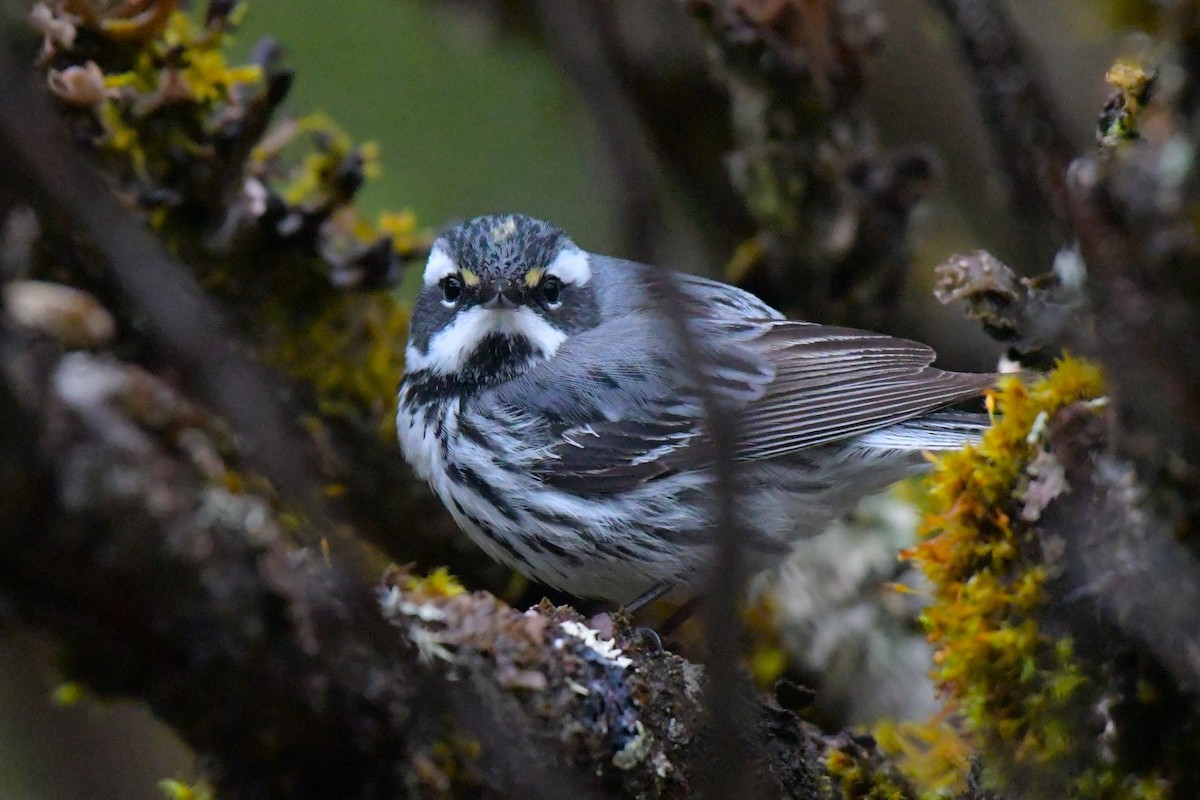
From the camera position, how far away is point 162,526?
197 centimetres

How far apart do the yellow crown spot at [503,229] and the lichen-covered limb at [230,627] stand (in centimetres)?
230

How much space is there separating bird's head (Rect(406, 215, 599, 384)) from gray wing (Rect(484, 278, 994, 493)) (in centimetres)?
12

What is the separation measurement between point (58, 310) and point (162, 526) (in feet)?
6.58

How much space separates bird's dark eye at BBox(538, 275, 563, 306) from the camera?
5.10m

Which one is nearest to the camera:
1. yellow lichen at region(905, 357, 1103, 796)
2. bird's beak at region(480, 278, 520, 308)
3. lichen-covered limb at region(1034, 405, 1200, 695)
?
lichen-covered limb at region(1034, 405, 1200, 695)

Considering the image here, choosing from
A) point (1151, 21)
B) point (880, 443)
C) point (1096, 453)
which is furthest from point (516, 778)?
point (880, 443)

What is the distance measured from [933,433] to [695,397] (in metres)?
0.94

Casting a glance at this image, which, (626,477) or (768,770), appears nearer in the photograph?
(768,770)

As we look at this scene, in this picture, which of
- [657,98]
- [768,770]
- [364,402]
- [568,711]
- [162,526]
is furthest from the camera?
[657,98]

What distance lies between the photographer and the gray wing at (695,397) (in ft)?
15.3

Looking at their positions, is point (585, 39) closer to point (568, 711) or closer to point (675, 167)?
point (568, 711)

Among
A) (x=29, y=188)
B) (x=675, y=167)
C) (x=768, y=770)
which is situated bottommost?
(x=768, y=770)

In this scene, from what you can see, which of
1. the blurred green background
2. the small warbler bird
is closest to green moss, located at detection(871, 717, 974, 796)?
the small warbler bird

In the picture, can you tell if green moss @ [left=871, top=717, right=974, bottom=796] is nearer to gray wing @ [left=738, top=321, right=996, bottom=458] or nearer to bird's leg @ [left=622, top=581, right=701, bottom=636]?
bird's leg @ [left=622, top=581, right=701, bottom=636]
